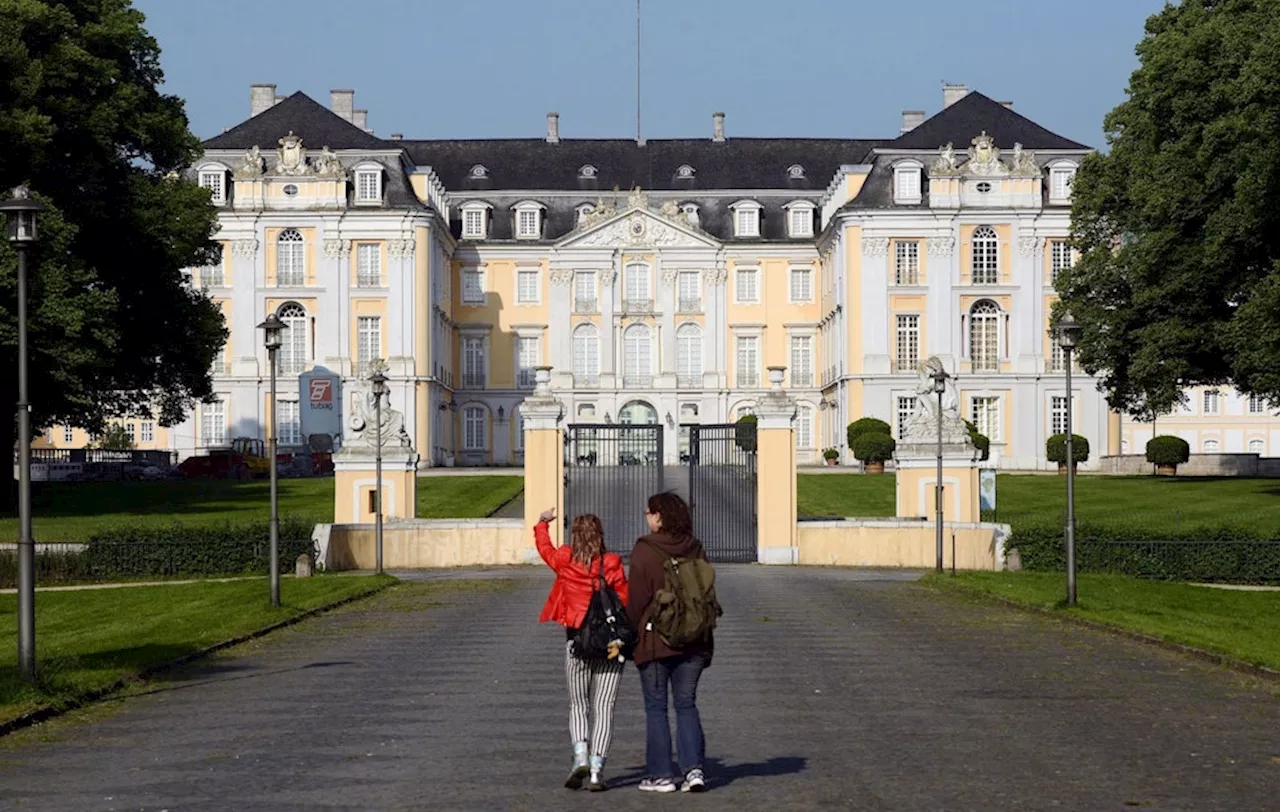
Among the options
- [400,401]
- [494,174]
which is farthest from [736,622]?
[494,174]

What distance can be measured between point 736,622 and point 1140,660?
5.41m

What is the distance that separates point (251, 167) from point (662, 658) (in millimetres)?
71050

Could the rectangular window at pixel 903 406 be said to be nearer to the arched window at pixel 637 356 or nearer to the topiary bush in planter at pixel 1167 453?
the topiary bush in planter at pixel 1167 453

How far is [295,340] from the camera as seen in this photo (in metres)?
81.3

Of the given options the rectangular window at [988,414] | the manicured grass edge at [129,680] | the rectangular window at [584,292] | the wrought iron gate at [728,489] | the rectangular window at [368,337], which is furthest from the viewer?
the rectangular window at [584,292]

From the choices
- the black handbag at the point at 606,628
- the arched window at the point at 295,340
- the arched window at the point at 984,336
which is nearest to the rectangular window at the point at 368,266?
the arched window at the point at 295,340

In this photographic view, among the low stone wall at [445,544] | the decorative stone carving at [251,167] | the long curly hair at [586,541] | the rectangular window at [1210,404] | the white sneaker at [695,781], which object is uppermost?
the decorative stone carving at [251,167]

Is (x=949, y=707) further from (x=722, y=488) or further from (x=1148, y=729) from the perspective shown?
(x=722, y=488)

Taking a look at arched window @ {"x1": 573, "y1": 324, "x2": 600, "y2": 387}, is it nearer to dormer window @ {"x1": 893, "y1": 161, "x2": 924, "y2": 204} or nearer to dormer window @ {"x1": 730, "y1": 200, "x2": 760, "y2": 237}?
dormer window @ {"x1": 730, "y1": 200, "x2": 760, "y2": 237}

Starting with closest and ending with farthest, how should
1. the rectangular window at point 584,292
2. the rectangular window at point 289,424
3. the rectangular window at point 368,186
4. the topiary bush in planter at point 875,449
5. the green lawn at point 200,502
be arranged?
the green lawn at point 200,502 → the topiary bush in planter at point 875,449 → the rectangular window at point 289,424 → the rectangular window at point 368,186 → the rectangular window at point 584,292

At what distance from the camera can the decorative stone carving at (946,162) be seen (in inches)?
3130

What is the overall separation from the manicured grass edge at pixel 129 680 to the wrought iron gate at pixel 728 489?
41.7 ft

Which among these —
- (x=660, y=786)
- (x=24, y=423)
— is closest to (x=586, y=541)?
(x=660, y=786)

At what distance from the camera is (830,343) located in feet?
281
